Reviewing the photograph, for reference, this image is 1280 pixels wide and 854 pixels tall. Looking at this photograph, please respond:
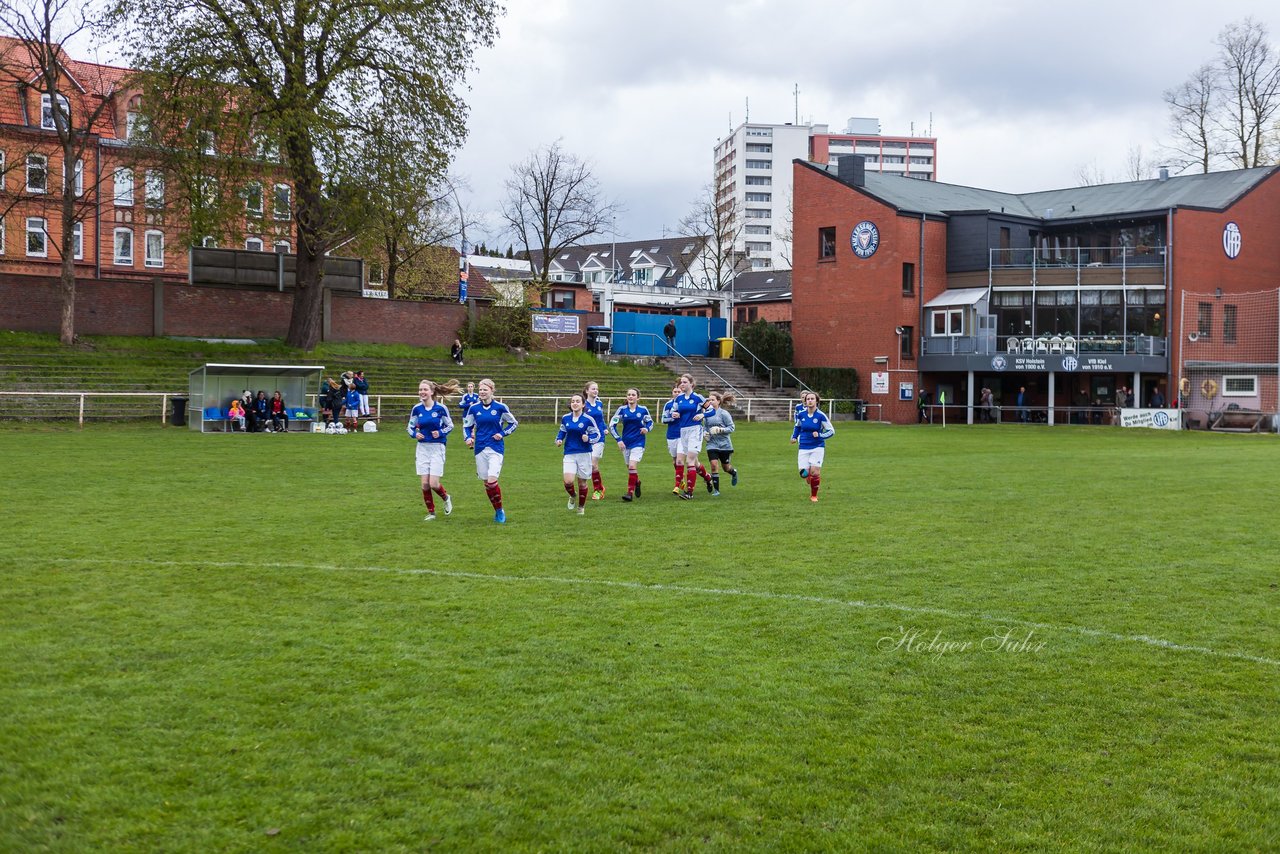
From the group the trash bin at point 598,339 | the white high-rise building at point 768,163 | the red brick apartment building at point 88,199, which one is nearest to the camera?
the red brick apartment building at point 88,199

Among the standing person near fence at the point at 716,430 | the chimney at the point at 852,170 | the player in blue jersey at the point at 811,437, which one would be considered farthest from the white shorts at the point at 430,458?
the chimney at the point at 852,170

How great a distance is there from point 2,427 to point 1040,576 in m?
29.0

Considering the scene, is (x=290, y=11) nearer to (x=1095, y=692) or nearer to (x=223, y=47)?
(x=223, y=47)

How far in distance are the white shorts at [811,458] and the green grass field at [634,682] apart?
2.86 m

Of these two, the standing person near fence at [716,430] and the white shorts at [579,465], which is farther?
the standing person near fence at [716,430]

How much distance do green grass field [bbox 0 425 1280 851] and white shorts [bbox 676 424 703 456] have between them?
129 inches

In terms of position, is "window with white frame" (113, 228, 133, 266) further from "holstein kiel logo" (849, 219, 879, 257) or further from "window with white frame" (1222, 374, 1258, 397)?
"window with white frame" (1222, 374, 1258, 397)

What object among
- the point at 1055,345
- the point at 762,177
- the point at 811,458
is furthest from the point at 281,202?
the point at 762,177

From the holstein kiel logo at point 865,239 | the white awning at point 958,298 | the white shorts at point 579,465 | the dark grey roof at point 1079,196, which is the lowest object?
the white shorts at point 579,465

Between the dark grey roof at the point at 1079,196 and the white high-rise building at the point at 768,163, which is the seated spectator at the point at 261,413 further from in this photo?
the white high-rise building at the point at 768,163

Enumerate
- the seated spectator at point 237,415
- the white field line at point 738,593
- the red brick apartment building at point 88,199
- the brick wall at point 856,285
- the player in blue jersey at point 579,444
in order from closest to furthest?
the white field line at point 738,593 → the player in blue jersey at point 579,444 → the seated spectator at point 237,415 → the red brick apartment building at point 88,199 → the brick wall at point 856,285

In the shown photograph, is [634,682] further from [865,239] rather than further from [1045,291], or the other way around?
[1045,291]

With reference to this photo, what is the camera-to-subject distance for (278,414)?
110 feet

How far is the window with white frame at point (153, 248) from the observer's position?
55.2 meters
